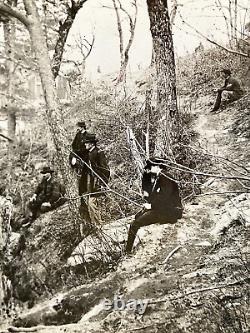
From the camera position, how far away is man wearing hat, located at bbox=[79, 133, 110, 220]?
109 inches

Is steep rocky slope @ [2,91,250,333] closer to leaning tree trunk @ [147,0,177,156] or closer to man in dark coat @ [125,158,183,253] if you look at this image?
man in dark coat @ [125,158,183,253]

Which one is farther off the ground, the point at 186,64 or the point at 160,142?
the point at 186,64

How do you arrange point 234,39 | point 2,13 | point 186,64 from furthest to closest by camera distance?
1. point 2,13
2. point 186,64
3. point 234,39

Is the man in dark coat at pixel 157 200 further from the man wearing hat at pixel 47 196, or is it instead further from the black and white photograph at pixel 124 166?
the man wearing hat at pixel 47 196

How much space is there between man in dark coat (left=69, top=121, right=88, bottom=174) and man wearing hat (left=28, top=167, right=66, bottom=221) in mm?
189

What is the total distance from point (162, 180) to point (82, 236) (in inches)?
26.7

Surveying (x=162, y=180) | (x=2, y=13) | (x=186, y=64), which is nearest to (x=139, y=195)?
(x=162, y=180)

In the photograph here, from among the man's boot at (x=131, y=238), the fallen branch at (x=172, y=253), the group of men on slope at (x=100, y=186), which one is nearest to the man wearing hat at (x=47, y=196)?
the group of men on slope at (x=100, y=186)

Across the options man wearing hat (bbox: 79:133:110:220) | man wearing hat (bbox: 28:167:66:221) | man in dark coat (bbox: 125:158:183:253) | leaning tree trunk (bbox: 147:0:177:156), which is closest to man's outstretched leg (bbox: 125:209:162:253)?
man in dark coat (bbox: 125:158:183:253)

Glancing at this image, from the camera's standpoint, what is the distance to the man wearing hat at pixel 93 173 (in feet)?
9.12

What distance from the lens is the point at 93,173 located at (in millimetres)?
2861

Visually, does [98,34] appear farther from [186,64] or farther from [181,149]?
[181,149]

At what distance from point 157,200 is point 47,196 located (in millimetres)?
888

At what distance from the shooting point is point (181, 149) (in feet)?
9.00
